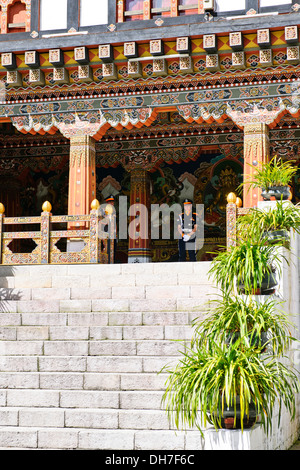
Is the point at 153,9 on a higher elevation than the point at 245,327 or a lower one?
higher

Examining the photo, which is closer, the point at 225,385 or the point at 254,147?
the point at 225,385

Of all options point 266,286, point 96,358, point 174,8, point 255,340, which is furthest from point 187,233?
point 255,340

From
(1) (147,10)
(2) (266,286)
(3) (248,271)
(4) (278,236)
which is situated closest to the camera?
(3) (248,271)

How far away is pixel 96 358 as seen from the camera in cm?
824

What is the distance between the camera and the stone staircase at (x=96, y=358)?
7.20 meters

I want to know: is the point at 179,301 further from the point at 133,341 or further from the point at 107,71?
the point at 107,71

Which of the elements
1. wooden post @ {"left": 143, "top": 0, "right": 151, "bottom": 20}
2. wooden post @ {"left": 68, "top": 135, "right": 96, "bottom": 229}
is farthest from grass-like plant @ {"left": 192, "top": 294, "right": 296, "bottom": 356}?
wooden post @ {"left": 143, "top": 0, "right": 151, "bottom": 20}

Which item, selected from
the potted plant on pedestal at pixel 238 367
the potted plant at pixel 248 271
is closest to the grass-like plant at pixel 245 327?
the potted plant on pedestal at pixel 238 367

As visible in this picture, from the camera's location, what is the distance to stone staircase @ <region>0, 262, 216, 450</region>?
7.20 meters

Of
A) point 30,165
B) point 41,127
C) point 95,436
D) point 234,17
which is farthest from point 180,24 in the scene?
point 95,436

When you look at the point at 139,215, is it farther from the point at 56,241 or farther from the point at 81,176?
the point at 56,241

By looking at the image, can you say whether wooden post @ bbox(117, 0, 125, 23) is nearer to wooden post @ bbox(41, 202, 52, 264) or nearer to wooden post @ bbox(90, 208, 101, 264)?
wooden post @ bbox(90, 208, 101, 264)

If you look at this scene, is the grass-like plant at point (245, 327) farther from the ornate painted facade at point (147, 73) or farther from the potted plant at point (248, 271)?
the ornate painted facade at point (147, 73)

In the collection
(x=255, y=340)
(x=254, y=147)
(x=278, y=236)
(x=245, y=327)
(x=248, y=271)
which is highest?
(x=254, y=147)
